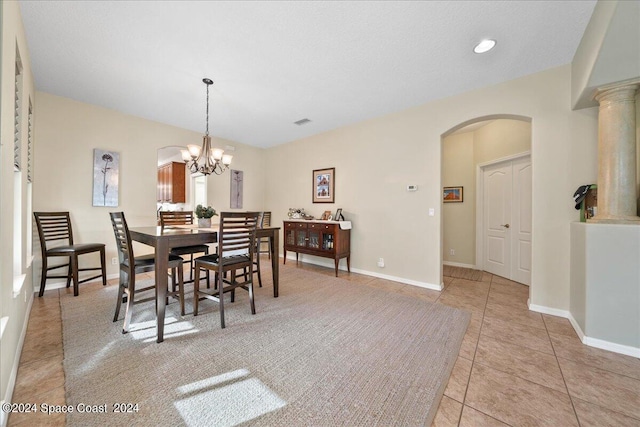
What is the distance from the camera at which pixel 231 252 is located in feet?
7.72

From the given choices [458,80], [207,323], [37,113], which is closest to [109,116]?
[37,113]

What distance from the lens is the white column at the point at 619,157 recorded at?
195 cm

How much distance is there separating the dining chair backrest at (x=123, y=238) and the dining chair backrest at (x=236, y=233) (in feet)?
2.39

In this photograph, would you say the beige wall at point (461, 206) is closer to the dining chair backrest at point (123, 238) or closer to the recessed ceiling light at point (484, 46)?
the recessed ceiling light at point (484, 46)

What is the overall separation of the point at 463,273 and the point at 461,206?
4.46ft

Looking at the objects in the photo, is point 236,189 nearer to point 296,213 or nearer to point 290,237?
point 296,213

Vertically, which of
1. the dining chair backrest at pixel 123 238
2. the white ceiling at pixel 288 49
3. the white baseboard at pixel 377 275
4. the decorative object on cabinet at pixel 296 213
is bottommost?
the white baseboard at pixel 377 275

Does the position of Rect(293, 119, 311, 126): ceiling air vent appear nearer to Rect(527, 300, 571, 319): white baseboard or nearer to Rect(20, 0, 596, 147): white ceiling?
Rect(20, 0, 596, 147): white ceiling

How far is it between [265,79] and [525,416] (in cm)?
361

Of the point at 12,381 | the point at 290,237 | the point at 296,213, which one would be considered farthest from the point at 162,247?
the point at 296,213

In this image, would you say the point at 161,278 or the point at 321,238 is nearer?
the point at 161,278

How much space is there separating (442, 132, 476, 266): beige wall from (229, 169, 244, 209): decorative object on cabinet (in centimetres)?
433

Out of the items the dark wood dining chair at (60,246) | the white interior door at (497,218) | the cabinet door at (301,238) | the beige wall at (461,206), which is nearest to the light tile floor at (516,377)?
the dark wood dining chair at (60,246)

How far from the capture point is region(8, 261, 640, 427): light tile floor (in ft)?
4.19
